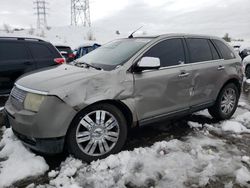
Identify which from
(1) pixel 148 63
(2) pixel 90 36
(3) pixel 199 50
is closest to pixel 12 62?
(1) pixel 148 63

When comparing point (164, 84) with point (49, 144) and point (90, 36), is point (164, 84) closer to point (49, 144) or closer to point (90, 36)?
point (49, 144)

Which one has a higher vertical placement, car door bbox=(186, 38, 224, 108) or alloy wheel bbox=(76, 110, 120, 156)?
car door bbox=(186, 38, 224, 108)

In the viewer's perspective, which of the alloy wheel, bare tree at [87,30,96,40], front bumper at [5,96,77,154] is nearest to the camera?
front bumper at [5,96,77,154]

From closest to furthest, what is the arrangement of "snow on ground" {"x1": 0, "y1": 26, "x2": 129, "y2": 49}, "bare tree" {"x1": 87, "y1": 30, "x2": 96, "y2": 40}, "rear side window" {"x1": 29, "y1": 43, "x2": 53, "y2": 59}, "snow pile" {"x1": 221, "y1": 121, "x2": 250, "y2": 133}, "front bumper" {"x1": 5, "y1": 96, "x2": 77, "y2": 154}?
1. "front bumper" {"x1": 5, "y1": 96, "x2": 77, "y2": 154}
2. "snow pile" {"x1": 221, "y1": 121, "x2": 250, "y2": 133}
3. "rear side window" {"x1": 29, "y1": 43, "x2": 53, "y2": 59}
4. "snow on ground" {"x1": 0, "y1": 26, "x2": 129, "y2": 49}
5. "bare tree" {"x1": 87, "y1": 30, "x2": 96, "y2": 40}

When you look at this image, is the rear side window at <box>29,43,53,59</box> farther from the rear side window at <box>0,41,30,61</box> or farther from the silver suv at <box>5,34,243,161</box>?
the silver suv at <box>5,34,243,161</box>

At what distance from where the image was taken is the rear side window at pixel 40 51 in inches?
270

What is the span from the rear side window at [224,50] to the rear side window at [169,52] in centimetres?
113

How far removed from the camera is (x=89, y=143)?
358 cm

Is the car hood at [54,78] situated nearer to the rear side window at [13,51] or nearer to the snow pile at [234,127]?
the snow pile at [234,127]

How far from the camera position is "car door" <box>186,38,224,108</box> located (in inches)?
186

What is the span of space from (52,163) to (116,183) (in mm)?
992

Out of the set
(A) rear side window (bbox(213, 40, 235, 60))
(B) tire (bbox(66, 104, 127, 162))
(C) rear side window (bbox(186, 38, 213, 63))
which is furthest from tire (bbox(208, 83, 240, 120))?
(B) tire (bbox(66, 104, 127, 162))

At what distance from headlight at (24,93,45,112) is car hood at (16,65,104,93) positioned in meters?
0.09

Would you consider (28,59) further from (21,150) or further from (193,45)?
(193,45)
